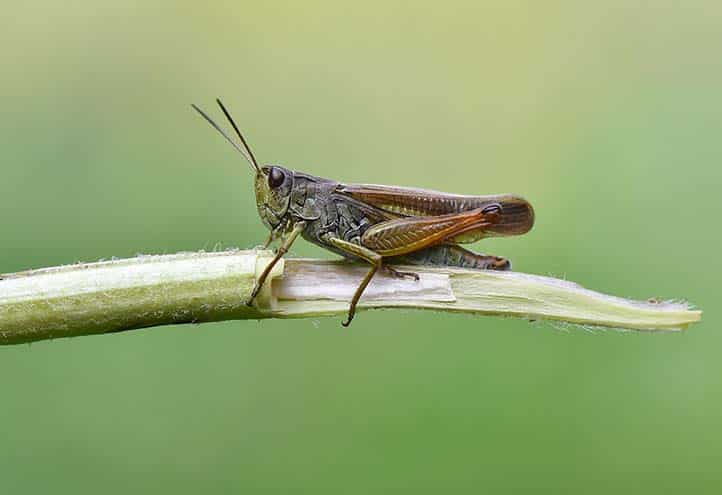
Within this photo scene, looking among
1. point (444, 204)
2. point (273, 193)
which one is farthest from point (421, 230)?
point (273, 193)

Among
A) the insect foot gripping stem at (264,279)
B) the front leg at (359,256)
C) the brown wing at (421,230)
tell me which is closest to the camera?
the insect foot gripping stem at (264,279)

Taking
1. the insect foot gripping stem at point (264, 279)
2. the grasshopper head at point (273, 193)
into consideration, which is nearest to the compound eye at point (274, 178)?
the grasshopper head at point (273, 193)

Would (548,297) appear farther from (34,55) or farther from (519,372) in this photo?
(34,55)

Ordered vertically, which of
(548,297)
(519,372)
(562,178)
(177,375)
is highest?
(562,178)

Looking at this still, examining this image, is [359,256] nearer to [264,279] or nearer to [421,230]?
[421,230]

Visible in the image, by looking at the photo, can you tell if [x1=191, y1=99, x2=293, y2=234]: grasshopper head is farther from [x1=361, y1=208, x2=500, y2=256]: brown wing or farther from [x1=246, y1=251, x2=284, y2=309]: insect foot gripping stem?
[x1=246, y1=251, x2=284, y2=309]: insect foot gripping stem

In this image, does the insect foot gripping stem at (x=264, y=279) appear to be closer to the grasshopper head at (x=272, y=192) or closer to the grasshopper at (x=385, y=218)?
the grasshopper at (x=385, y=218)

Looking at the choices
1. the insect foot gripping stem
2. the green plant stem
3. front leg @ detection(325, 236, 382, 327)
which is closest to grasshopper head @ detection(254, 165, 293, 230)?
front leg @ detection(325, 236, 382, 327)

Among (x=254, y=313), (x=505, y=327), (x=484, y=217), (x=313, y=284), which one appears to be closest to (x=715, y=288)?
(x=505, y=327)

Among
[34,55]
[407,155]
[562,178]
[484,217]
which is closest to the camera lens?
[484,217]
